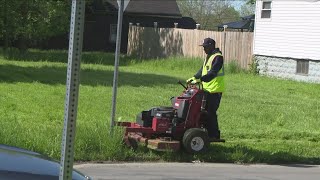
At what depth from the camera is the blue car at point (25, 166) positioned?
3.54 metres

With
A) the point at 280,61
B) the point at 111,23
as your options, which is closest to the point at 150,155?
the point at 280,61

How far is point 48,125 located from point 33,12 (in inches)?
851

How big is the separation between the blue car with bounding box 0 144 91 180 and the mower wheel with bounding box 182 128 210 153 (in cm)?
538

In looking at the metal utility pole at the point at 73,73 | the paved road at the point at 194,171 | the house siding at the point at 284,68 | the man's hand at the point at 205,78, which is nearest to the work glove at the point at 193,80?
the man's hand at the point at 205,78

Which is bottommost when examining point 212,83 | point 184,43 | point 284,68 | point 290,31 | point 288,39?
point 284,68

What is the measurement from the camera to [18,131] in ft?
30.6

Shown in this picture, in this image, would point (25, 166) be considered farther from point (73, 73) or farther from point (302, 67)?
point (302, 67)

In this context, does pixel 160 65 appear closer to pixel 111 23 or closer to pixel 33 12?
pixel 33 12

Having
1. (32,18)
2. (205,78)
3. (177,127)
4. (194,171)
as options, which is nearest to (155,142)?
(177,127)

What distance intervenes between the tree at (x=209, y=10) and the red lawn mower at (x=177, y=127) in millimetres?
75007

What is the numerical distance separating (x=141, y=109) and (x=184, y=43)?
20.7 metres

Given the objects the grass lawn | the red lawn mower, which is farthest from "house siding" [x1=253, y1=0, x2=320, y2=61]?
the red lawn mower

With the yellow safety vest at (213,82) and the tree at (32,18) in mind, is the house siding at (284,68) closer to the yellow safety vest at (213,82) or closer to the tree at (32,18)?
the tree at (32,18)

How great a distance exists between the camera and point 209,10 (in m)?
86.7
